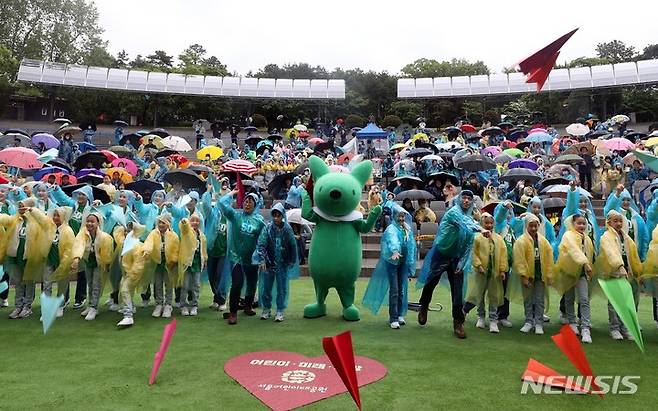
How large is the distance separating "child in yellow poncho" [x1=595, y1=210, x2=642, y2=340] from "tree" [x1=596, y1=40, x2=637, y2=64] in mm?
46934

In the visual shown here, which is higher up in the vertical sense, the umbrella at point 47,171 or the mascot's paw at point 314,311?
the umbrella at point 47,171

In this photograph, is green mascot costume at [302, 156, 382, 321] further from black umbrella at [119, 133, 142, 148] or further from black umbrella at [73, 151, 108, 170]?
black umbrella at [119, 133, 142, 148]

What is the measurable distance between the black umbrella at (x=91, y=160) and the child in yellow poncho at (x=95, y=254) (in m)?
8.76

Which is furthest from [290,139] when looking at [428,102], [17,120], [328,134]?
[17,120]

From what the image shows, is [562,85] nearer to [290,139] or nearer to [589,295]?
[290,139]

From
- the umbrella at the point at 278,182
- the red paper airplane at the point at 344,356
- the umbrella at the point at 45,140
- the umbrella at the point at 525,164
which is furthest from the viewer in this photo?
the umbrella at the point at 45,140

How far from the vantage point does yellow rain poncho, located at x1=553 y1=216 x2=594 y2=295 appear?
6.24 meters

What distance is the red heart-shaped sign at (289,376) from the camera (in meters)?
4.39

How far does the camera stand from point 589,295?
6.41 m

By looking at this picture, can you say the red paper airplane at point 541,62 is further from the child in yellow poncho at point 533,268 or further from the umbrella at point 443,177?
the umbrella at point 443,177

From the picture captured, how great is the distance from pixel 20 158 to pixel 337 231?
9.72 metres

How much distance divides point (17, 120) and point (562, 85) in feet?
109

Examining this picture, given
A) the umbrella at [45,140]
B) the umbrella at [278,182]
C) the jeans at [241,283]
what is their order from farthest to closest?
the umbrella at [45,140], the umbrella at [278,182], the jeans at [241,283]

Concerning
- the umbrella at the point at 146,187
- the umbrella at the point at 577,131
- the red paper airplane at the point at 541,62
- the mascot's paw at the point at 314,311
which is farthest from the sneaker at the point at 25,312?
the umbrella at the point at 577,131
